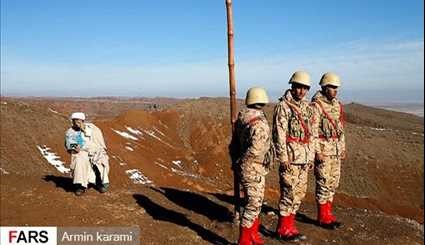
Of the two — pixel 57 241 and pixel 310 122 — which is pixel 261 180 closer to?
pixel 310 122

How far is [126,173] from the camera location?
60.0 feet

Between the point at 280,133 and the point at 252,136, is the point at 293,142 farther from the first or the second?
the point at 252,136

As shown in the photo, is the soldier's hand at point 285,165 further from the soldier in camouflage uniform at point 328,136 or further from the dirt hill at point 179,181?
the dirt hill at point 179,181

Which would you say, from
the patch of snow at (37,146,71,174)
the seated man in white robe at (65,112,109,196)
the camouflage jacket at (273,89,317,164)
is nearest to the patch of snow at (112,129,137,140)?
the patch of snow at (37,146,71,174)

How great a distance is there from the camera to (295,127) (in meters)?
7.18

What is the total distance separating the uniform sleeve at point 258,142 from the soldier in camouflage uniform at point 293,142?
0.51 metres

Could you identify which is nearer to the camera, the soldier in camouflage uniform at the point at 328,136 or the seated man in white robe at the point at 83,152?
the soldier in camouflage uniform at the point at 328,136

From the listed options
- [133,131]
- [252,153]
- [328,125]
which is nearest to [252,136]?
[252,153]

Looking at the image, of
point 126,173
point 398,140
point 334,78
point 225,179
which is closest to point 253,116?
point 334,78

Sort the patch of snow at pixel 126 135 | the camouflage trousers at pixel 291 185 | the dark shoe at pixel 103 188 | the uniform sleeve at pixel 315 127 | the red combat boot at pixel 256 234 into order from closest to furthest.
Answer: the red combat boot at pixel 256 234, the camouflage trousers at pixel 291 185, the uniform sleeve at pixel 315 127, the dark shoe at pixel 103 188, the patch of snow at pixel 126 135

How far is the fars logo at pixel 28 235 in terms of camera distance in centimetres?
722

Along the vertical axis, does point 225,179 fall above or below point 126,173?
below

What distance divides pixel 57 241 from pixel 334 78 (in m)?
5.23

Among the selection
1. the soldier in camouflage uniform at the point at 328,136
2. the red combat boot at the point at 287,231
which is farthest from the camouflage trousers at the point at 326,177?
the red combat boot at the point at 287,231
